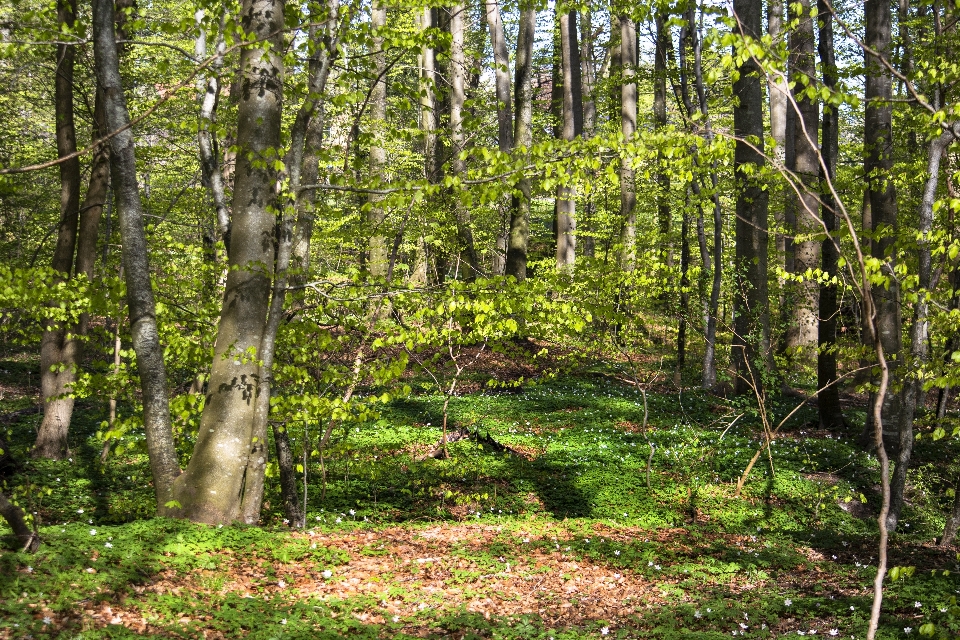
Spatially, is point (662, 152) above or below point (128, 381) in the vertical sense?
above

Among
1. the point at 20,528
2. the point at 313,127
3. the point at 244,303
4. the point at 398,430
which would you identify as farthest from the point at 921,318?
the point at 398,430

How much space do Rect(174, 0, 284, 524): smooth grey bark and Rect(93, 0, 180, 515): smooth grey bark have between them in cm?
29

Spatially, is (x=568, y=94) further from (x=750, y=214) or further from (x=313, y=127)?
(x=313, y=127)

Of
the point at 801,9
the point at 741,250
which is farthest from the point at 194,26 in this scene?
the point at 741,250

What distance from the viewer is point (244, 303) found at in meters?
6.18

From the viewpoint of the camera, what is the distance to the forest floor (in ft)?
15.7

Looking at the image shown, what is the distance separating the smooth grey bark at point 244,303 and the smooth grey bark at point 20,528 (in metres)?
1.38

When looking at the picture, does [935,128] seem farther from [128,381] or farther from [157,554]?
[128,381]

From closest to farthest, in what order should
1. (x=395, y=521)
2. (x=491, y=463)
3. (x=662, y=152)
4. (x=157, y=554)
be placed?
1. (x=157, y=554)
2. (x=662, y=152)
3. (x=395, y=521)
4. (x=491, y=463)

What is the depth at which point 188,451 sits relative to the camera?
25.1ft

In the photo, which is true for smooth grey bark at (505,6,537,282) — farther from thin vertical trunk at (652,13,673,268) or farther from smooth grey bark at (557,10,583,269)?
smooth grey bark at (557,10,583,269)

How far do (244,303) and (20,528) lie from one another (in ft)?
8.11

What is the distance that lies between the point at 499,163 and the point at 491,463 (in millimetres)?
5987

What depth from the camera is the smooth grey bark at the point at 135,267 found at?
19.0ft
